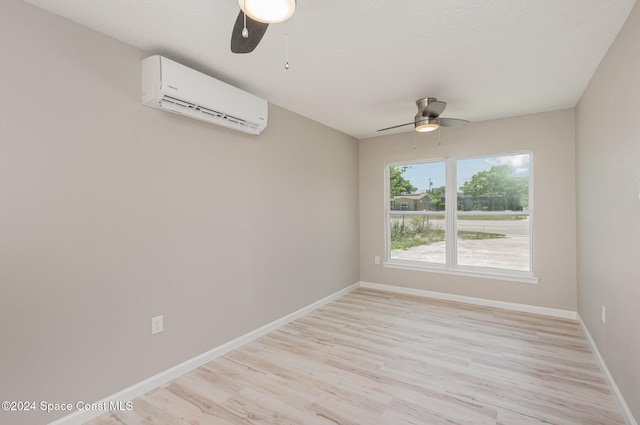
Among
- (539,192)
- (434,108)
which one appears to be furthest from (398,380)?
(539,192)

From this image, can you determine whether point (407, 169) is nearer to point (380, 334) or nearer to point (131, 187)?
point (380, 334)

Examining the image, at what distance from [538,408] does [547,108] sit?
323 centimetres

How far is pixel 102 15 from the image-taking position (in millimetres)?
1883

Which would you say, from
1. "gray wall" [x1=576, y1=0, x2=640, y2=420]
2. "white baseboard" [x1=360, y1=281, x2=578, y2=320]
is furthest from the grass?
"gray wall" [x1=576, y1=0, x2=640, y2=420]

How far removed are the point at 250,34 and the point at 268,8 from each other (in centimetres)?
31

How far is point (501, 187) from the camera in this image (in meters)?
4.15

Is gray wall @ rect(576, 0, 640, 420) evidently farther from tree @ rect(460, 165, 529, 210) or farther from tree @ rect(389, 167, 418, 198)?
tree @ rect(389, 167, 418, 198)

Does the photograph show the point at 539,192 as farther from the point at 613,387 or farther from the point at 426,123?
the point at 613,387

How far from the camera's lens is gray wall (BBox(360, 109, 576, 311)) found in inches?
146

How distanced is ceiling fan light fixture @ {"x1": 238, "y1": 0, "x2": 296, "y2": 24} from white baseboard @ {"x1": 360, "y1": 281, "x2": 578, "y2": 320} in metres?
4.28

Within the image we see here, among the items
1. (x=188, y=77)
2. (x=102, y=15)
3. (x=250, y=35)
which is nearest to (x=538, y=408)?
(x=250, y=35)

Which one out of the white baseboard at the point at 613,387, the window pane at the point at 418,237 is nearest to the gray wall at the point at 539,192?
the window pane at the point at 418,237

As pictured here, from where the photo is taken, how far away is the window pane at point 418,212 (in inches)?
182

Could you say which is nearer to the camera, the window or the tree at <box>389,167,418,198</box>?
the window
